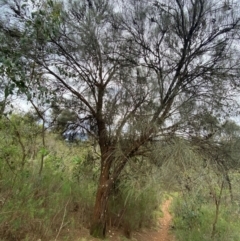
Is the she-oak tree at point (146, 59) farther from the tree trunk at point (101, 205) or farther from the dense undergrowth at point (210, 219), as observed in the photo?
the dense undergrowth at point (210, 219)

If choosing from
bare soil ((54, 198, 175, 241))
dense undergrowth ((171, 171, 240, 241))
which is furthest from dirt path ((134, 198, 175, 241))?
dense undergrowth ((171, 171, 240, 241))

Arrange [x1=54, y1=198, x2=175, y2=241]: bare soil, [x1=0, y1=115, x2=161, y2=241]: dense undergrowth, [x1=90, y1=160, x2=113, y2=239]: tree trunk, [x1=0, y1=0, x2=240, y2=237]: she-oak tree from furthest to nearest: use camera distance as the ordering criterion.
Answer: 1. [x1=90, y1=160, x2=113, y2=239]: tree trunk
2. [x1=54, y1=198, x2=175, y2=241]: bare soil
3. [x1=0, y1=0, x2=240, y2=237]: she-oak tree
4. [x1=0, y1=115, x2=161, y2=241]: dense undergrowth

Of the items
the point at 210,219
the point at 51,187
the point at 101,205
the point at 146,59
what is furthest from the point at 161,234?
the point at 146,59

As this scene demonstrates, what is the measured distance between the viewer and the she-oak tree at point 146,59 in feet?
15.7

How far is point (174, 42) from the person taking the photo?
201 inches

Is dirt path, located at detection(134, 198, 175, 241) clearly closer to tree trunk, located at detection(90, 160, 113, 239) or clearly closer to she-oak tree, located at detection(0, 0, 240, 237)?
tree trunk, located at detection(90, 160, 113, 239)

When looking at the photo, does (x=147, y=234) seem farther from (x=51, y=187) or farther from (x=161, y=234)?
(x=51, y=187)

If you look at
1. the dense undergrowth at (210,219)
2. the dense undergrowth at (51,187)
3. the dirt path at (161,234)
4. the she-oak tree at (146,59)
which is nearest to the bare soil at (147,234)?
the dirt path at (161,234)

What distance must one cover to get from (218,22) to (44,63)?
331 cm

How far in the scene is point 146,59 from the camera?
17.6ft

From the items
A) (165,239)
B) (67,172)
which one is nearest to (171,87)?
(67,172)

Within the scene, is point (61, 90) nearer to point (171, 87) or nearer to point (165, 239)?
point (171, 87)

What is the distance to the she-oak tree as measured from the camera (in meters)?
4.78

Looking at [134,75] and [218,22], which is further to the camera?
[134,75]
